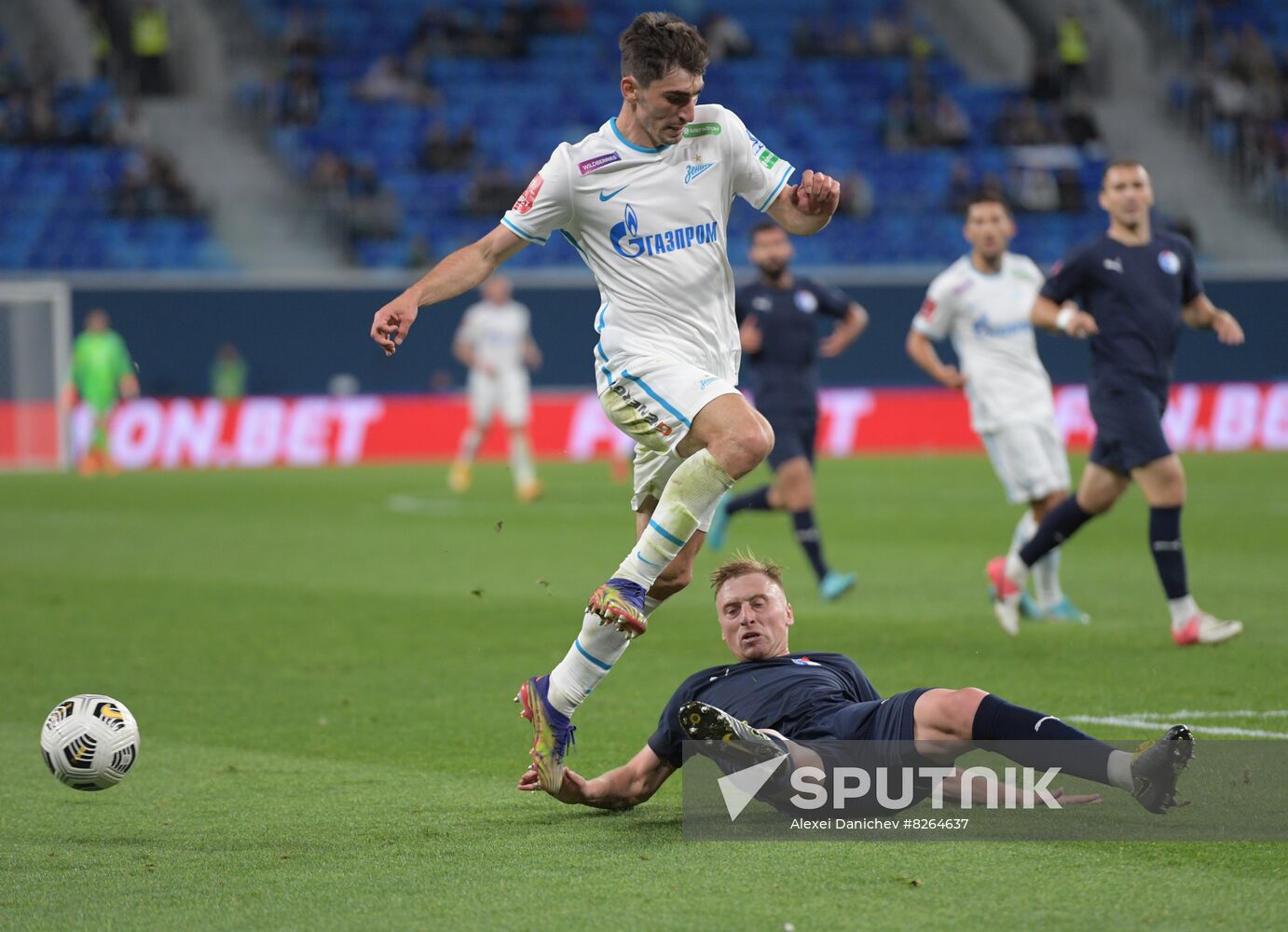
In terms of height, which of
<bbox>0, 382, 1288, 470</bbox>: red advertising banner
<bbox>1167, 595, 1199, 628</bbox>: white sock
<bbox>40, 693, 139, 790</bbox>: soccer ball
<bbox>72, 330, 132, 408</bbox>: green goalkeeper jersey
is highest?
<bbox>40, 693, 139, 790</bbox>: soccer ball

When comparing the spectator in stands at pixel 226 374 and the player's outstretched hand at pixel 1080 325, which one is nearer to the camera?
the player's outstretched hand at pixel 1080 325

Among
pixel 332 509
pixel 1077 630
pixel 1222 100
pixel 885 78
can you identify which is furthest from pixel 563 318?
pixel 1077 630

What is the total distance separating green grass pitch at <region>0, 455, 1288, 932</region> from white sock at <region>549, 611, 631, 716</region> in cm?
37

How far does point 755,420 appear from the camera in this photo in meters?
5.82

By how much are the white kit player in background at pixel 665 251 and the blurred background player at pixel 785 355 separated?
5.55 meters

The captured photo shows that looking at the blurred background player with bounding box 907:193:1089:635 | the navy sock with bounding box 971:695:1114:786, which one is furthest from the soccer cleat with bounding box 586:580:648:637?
the blurred background player with bounding box 907:193:1089:635

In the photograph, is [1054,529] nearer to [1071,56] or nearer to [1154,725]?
[1154,725]

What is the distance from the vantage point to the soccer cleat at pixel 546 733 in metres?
5.39

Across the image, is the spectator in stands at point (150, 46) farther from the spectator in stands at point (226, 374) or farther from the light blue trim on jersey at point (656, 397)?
the light blue trim on jersey at point (656, 397)

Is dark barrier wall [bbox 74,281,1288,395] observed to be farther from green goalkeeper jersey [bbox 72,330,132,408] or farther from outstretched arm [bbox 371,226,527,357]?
outstretched arm [bbox 371,226,527,357]

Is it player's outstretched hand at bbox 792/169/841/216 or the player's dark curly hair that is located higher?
the player's dark curly hair

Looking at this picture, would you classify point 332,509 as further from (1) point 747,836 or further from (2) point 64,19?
(2) point 64,19

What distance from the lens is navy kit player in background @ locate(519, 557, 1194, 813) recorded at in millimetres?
4746

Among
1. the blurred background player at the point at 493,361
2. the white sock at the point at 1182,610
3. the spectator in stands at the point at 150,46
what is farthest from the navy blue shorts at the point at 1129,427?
the spectator in stands at the point at 150,46
